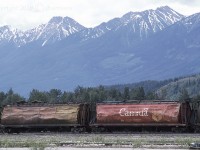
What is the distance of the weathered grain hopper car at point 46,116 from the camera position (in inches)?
2078

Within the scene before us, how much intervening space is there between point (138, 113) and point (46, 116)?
10.5 m

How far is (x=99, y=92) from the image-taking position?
170500 mm

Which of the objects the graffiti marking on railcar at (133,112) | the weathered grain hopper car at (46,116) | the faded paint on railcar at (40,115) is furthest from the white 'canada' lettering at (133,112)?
the faded paint on railcar at (40,115)

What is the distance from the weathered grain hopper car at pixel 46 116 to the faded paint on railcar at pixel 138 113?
213 centimetres

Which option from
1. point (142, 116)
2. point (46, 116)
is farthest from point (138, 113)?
point (46, 116)

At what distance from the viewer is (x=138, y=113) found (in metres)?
50.2

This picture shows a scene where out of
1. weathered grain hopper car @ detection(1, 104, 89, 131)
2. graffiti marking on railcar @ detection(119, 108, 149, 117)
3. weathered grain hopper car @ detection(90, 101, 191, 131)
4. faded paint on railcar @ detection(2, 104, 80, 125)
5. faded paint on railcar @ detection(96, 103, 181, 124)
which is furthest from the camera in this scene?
faded paint on railcar @ detection(2, 104, 80, 125)

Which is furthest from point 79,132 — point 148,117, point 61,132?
point 148,117

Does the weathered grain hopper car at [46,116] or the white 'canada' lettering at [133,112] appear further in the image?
the weathered grain hopper car at [46,116]

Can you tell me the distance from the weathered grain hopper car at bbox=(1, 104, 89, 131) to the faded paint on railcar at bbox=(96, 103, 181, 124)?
2127 millimetres

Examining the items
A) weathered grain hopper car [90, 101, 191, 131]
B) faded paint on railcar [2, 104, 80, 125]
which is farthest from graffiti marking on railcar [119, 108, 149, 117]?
faded paint on railcar [2, 104, 80, 125]

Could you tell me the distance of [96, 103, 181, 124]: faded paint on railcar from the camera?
1928 inches

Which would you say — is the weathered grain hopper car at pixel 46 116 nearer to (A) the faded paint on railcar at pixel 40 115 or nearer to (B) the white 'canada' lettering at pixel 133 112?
(A) the faded paint on railcar at pixel 40 115

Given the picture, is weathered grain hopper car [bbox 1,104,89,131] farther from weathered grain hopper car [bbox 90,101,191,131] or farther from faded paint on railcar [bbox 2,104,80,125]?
weathered grain hopper car [bbox 90,101,191,131]
